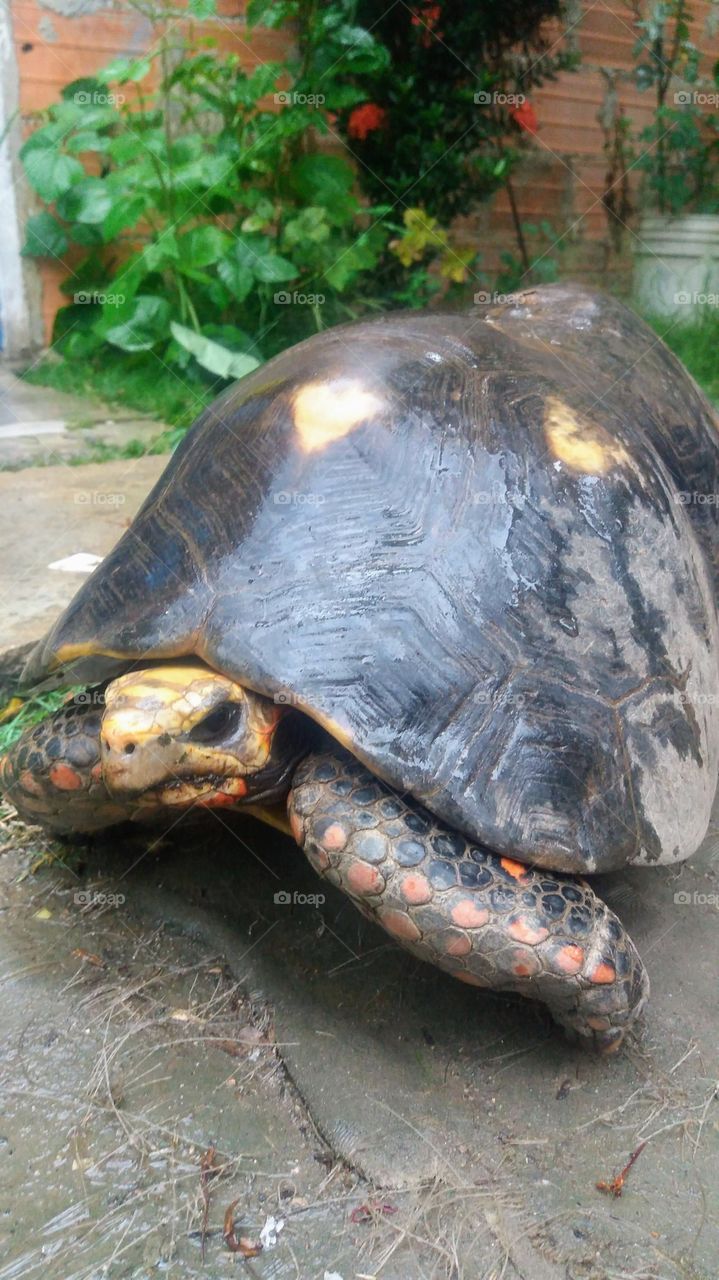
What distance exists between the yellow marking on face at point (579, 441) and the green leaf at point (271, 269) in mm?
4273

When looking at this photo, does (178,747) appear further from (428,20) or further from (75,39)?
(428,20)

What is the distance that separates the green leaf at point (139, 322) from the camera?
623 centimetres

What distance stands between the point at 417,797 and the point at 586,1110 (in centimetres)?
71

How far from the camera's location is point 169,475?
8.39 feet

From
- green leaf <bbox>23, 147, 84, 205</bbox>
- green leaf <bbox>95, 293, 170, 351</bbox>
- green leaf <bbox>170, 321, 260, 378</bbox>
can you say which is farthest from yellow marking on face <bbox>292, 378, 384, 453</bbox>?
green leaf <bbox>23, 147, 84, 205</bbox>

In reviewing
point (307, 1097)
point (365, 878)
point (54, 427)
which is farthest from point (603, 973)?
point (54, 427)

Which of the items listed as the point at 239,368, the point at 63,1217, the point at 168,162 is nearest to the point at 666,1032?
the point at 63,1217

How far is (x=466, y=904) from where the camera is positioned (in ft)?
6.12

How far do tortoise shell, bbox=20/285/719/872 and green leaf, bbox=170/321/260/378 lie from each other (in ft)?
11.7

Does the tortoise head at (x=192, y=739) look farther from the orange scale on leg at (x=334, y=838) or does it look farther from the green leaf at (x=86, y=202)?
the green leaf at (x=86, y=202)

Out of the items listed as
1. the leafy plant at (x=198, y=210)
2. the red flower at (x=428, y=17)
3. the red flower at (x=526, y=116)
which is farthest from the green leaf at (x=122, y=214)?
the red flower at (x=526, y=116)

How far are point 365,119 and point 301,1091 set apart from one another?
22.1 ft

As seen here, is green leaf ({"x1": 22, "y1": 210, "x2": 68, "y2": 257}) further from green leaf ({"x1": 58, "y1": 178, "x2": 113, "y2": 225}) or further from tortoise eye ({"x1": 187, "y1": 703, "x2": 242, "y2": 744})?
tortoise eye ({"x1": 187, "y1": 703, "x2": 242, "y2": 744})

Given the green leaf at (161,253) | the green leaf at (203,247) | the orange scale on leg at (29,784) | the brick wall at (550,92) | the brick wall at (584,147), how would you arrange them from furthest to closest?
the brick wall at (584,147), the brick wall at (550,92), the green leaf at (203,247), the green leaf at (161,253), the orange scale on leg at (29,784)
